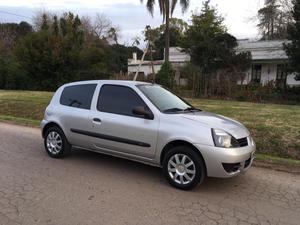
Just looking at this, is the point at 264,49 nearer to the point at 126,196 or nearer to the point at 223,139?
the point at 223,139

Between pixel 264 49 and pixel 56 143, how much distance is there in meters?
28.6

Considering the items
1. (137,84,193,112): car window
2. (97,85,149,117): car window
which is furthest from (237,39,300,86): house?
(97,85,149,117): car window

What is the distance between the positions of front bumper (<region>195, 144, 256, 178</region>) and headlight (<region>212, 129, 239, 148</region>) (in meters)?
0.07

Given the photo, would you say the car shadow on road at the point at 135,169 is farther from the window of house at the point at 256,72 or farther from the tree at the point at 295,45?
the window of house at the point at 256,72

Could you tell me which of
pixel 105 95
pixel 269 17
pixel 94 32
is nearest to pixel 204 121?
pixel 105 95

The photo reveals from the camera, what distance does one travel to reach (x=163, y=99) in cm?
609

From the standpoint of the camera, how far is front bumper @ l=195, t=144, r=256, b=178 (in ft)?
16.3

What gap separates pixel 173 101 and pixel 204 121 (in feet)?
3.45

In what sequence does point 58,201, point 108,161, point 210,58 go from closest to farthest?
point 58,201
point 108,161
point 210,58

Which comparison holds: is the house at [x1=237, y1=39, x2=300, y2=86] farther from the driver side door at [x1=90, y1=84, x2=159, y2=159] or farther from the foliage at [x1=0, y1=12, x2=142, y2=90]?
the driver side door at [x1=90, y1=84, x2=159, y2=159]

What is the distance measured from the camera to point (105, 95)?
6340 mm

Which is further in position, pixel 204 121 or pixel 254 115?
pixel 254 115

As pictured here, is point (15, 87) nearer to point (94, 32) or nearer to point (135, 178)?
point (135, 178)

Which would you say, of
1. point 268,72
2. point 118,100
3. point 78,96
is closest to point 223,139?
point 118,100
